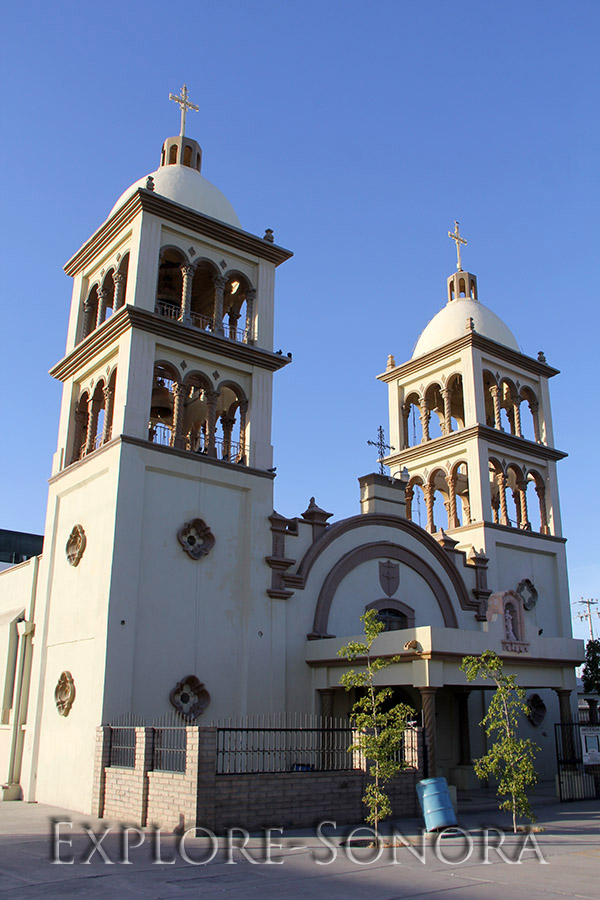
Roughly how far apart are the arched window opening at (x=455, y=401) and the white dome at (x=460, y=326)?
1.64m

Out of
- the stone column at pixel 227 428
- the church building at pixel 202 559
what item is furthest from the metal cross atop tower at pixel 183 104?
the stone column at pixel 227 428

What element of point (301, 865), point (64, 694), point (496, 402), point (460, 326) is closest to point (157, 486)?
point (64, 694)

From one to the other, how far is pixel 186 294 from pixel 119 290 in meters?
2.17

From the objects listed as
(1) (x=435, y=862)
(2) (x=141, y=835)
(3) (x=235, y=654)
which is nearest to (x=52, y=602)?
(3) (x=235, y=654)

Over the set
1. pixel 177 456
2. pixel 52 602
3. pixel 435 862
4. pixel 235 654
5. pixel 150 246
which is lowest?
pixel 435 862

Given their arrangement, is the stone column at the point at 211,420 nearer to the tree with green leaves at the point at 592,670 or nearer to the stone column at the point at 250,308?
the stone column at the point at 250,308

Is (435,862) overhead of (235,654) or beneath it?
beneath

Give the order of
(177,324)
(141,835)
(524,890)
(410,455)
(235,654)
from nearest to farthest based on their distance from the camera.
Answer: (524,890) → (141,835) → (235,654) → (177,324) → (410,455)

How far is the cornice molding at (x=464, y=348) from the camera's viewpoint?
32.8 metres

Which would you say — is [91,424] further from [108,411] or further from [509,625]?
[509,625]

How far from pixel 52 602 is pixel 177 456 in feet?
19.9

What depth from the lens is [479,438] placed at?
31.4 m

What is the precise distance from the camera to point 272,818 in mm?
16688

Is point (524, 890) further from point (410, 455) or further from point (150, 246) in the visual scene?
point (410, 455)
